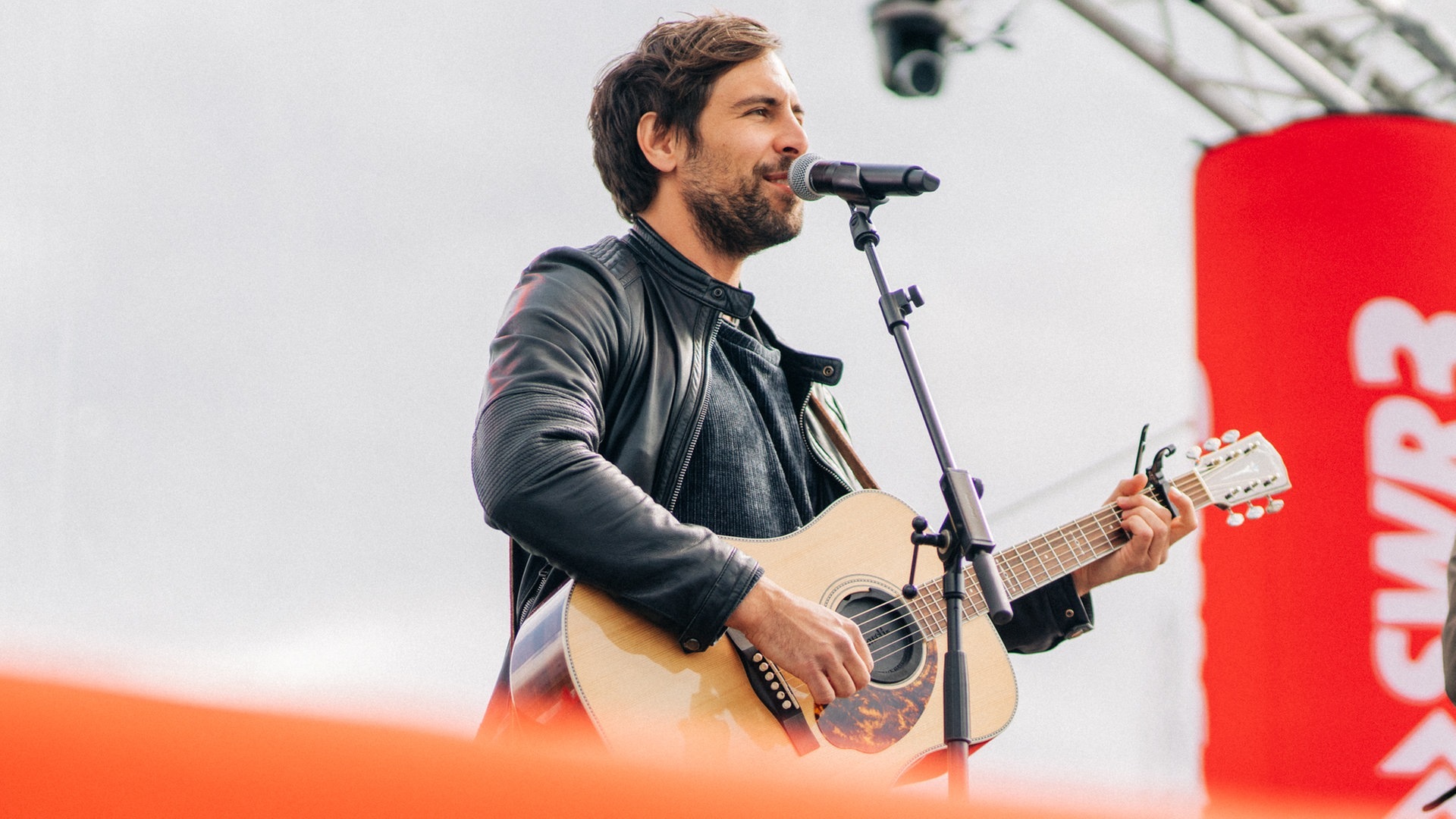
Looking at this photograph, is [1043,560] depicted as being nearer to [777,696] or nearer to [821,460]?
[821,460]

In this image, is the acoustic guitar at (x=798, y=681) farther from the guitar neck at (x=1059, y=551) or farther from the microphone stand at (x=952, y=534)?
the microphone stand at (x=952, y=534)

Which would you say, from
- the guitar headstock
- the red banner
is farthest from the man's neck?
the red banner

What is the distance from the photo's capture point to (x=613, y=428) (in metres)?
2.44

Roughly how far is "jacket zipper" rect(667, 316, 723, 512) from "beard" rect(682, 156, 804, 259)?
0.25 metres

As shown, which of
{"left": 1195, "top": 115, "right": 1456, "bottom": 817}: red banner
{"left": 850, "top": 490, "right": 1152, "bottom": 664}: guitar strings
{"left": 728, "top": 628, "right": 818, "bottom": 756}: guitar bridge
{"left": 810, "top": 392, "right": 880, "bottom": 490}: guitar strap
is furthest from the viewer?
{"left": 1195, "top": 115, "right": 1456, "bottom": 817}: red banner

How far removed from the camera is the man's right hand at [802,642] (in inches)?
87.1

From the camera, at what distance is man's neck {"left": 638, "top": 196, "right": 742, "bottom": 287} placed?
2.75 metres

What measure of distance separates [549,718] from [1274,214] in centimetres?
467

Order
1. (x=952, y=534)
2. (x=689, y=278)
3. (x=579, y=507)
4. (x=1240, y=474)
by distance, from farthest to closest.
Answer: (x=1240, y=474), (x=689, y=278), (x=579, y=507), (x=952, y=534)

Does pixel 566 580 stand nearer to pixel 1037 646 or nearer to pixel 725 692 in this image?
pixel 725 692

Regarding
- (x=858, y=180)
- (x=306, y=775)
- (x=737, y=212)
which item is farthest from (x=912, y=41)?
(x=306, y=775)

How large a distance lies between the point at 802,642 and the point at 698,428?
45cm

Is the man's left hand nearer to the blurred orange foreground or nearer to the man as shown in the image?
the man

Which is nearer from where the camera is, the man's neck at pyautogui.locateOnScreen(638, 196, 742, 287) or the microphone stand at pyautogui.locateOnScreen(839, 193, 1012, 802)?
the microphone stand at pyautogui.locateOnScreen(839, 193, 1012, 802)
